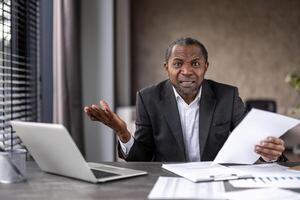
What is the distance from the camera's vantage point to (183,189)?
1.09m

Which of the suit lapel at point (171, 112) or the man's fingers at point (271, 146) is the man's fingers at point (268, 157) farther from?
the suit lapel at point (171, 112)

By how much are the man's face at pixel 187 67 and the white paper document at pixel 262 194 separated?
774 mm

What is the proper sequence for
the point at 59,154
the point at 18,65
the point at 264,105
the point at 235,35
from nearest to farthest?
the point at 59,154, the point at 18,65, the point at 264,105, the point at 235,35

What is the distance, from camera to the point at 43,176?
1307 mm

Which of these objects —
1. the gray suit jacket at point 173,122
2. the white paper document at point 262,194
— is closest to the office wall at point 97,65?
the gray suit jacket at point 173,122

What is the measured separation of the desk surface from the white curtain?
5.31ft

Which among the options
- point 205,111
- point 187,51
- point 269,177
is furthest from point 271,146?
point 187,51

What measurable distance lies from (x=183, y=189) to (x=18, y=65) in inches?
74.8

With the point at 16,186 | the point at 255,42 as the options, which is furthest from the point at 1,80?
the point at 255,42

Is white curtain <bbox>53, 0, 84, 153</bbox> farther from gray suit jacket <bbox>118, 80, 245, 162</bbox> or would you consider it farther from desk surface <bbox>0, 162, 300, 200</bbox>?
desk surface <bbox>0, 162, 300, 200</bbox>

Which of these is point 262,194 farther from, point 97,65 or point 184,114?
point 97,65

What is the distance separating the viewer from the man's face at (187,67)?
1775 mm

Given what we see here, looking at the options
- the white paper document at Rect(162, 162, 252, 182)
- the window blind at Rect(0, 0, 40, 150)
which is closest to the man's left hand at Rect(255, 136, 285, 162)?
the white paper document at Rect(162, 162, 252, 182)

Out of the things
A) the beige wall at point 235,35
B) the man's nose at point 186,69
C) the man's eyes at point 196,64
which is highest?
the beige wall at point 235,35
